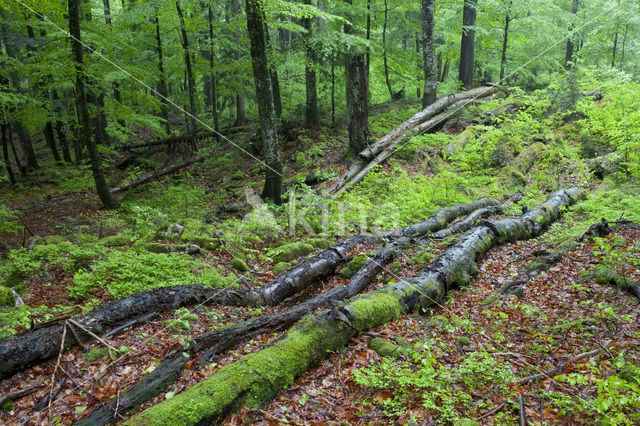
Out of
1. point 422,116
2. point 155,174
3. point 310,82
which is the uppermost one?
point 310,82

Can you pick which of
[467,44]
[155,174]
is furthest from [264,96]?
[467,44]

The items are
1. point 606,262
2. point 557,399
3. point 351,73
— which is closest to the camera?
point 557,399

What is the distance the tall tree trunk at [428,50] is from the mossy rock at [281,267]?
38.4 ft

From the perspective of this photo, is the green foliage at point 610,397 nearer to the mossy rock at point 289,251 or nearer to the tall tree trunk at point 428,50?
the mossy rock at point 289,251

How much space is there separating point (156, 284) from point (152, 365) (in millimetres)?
1880

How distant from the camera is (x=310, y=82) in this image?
1547 cm

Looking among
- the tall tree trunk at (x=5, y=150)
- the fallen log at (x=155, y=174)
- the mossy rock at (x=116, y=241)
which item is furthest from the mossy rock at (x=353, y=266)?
the tall tree trunk at (x=5, y=150)

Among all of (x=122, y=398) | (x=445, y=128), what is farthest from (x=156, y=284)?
(x=445, y=128)

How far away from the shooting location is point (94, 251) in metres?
6.51

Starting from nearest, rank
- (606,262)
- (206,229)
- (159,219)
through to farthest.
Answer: (606,262)
(206,229)
(159,219)

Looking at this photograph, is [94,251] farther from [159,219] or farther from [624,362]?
[624,362]

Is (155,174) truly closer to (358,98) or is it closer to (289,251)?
(358,98)

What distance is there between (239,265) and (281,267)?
82 centimetres

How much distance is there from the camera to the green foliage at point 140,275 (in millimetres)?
5188
